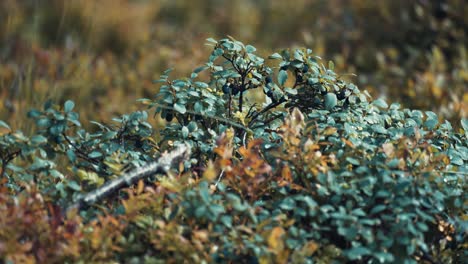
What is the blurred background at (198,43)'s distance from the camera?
186 inches

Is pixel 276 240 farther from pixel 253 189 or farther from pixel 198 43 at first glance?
pixel 198 43

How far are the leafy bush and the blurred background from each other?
1.87m

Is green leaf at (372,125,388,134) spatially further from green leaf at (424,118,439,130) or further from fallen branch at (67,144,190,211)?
fallen branch at (67,144,190,211)

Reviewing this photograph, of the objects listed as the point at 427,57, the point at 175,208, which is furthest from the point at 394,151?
the point at 427,57

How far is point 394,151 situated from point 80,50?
3.78 m

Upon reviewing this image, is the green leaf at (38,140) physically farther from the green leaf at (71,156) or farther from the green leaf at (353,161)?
the green leaf at (353,161)

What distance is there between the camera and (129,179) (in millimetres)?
2184

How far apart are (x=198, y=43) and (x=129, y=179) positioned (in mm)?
3746

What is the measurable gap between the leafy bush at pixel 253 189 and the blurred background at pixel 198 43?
1.87m

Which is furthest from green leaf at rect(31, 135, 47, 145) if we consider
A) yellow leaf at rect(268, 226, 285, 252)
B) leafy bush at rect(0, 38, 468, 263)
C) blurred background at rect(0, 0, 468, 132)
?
blurred background at rect(0, 0, 468, 132)

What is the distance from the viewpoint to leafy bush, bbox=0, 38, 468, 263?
197 centimetres

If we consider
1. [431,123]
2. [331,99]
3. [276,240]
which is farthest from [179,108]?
[431,123]

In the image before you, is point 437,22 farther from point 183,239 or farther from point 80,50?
point 183,239

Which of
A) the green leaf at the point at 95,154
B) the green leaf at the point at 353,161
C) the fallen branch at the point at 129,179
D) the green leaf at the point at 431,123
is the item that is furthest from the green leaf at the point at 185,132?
the green leaf at the point at 431,123
